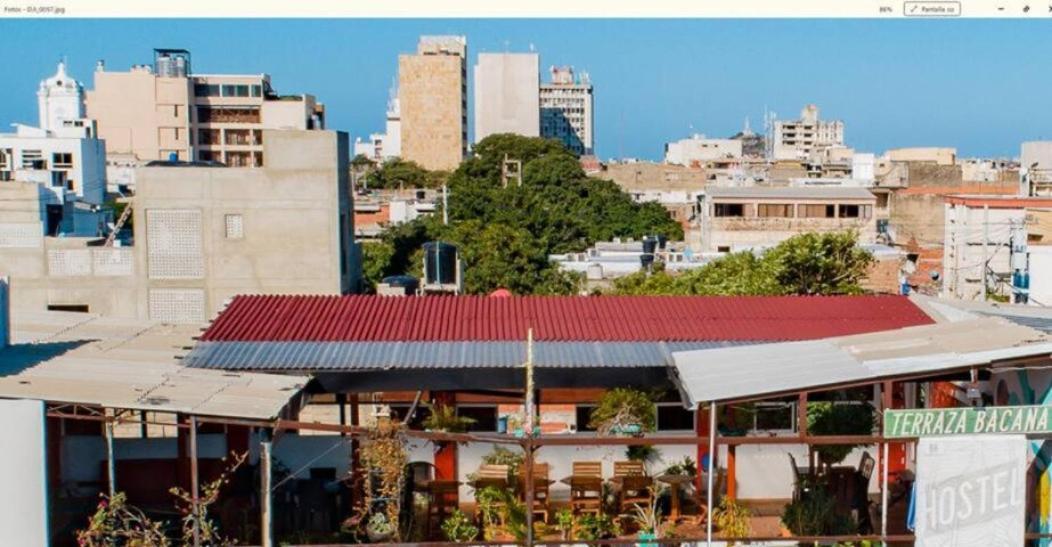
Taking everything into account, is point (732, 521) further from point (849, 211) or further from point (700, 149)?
point (700, 149)

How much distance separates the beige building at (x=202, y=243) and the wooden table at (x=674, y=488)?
55.8 feet

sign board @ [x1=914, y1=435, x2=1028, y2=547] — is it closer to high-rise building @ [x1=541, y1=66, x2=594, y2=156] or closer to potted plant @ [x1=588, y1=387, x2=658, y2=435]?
potted plant @ [x1=588, y1=387, x2=658, y2=435]

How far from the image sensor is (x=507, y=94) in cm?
14675

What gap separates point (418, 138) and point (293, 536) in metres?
110

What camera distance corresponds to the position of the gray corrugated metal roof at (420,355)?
10867 mm

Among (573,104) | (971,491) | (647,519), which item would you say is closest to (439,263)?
(647,519)

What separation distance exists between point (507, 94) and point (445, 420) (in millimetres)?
136077

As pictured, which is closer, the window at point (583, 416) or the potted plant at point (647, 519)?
the potted plant at point (647, 519)

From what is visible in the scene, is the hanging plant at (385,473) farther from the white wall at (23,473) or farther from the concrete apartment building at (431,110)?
the concrete apartment building at (431,110)

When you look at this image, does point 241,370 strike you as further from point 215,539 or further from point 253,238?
point 253,238

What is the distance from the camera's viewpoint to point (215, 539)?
960cm

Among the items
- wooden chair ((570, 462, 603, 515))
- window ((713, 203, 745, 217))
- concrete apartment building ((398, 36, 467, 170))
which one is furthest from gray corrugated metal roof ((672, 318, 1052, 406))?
concrete apartment building ((398, 36, 467, 170))

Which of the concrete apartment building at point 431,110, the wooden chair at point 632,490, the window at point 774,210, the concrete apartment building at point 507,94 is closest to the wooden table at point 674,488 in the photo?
the wooden chair at point 632,490

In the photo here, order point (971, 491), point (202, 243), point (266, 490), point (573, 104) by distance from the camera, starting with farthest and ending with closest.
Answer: point (573, 104), point (202, 243), point (266, 490), point (971, 491)
